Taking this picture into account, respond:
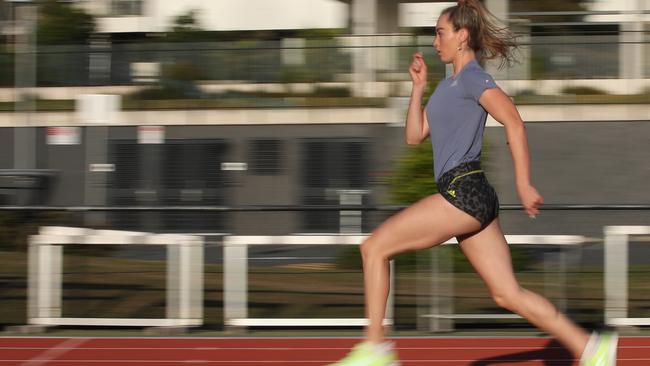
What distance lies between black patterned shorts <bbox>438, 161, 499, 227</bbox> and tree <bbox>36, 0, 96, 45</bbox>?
26.4 meters

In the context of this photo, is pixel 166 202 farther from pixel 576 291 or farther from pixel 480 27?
pixel 480 27

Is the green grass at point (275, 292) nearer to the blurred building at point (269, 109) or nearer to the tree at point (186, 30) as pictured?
the blurred building at point (269, 109)

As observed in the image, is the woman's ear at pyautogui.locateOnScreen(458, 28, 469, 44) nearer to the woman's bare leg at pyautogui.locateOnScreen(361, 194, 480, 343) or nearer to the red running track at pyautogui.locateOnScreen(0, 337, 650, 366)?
the woman's bare leg at pyautogui.locateOnScreen(361, 194, 480, 343)

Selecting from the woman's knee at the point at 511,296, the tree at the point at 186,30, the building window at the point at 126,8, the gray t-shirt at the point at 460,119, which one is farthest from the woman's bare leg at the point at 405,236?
the building window at the point at 126,8

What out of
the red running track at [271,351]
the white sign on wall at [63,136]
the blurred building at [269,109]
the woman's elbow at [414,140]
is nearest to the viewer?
the woman's elbow at [414,140]

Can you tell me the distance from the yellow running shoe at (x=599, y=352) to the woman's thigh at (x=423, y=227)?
0.69m

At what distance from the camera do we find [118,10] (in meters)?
41.0

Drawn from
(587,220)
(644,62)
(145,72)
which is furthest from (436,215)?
(145,72)

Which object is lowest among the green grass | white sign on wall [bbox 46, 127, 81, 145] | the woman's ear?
the green grass

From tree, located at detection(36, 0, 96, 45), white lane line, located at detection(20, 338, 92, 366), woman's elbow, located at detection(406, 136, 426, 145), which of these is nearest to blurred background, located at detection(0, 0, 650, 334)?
tree, located at detection(36, 0, 96, 45)

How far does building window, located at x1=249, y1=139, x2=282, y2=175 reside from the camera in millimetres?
25688

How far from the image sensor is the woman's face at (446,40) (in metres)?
5.28

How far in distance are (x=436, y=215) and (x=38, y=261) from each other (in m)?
4.14

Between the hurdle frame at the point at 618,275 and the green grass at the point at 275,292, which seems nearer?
the hurdle frame at the point at 618,275
